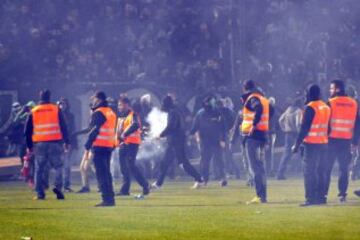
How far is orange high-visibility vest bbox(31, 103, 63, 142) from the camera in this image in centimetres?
1869

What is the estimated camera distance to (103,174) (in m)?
17.2

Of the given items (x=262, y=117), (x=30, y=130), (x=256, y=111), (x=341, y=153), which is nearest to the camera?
(x=256, y=111)

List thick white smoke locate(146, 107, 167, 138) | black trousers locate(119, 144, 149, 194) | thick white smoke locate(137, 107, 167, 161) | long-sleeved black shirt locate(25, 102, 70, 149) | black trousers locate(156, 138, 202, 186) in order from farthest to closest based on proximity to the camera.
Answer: thick white smoke locate(146, 107, 167, 138)
thick white smoke locate(137, 107, 167, 161)
black trousers locate(156, 138, 202, 186)
black trousers locate(119, 144, 149, 194)
long-sleeved black shirt locate(25, 102, 70, 149)

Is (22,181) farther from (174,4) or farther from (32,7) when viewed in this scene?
(174,4)

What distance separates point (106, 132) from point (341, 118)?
12.2ft

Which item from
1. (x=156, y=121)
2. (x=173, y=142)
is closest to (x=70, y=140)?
(x=173, y=142)

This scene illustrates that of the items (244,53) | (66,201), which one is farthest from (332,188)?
(244,53)

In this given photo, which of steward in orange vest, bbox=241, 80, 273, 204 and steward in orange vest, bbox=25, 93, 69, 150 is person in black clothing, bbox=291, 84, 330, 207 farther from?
steward in orange vest, bbox=25, 93, 69, 150

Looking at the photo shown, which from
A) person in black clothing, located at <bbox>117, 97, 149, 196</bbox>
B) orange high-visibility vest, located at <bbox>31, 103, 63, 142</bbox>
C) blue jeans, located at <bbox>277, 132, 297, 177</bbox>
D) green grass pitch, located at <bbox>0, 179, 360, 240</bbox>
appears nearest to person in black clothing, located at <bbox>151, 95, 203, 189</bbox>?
green grass pitch, located at <bbox>0, 179, 360, 240</bbox>

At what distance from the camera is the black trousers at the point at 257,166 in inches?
691

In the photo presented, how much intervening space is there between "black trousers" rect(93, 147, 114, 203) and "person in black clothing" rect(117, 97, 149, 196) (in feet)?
7.83

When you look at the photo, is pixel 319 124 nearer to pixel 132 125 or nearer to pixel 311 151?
pixel 311 151

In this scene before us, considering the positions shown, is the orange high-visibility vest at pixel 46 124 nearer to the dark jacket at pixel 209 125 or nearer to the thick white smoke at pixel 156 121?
the dark jacket at pixel 209 125

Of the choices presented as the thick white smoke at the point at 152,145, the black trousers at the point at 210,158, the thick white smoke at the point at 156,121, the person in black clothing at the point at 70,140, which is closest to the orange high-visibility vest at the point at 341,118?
the black trousers at the point at 210,158
